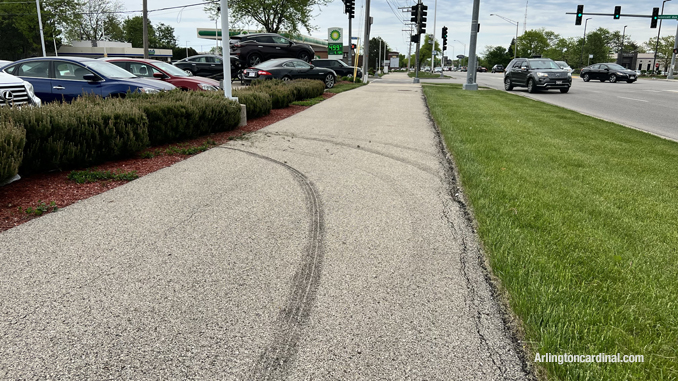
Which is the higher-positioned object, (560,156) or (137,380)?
(560,156)

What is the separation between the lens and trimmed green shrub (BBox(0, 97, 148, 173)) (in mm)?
5641

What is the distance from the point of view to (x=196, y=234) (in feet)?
13.4

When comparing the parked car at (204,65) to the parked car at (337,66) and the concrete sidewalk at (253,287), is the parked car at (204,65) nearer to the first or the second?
the parked car at (337,66)

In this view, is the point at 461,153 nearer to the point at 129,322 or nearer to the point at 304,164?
the point at 304,164

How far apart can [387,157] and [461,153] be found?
122 cm

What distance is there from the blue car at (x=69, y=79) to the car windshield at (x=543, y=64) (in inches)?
766

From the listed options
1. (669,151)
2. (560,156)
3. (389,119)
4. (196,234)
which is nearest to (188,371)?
(196,234)

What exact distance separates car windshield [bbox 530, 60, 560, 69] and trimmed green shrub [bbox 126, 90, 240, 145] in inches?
736

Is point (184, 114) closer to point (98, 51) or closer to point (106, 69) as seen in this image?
point (106, 69)

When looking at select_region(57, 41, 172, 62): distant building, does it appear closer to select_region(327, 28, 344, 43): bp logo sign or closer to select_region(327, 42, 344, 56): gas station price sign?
select_region(327, 28, 344, 43): bp logo sign

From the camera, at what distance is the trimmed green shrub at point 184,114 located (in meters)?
7.82

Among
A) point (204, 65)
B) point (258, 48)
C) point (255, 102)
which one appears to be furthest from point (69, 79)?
point (258, 48)

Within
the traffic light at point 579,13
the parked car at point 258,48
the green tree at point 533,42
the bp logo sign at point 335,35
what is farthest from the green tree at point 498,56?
the parked car at point 258,48

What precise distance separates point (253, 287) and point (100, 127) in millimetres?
4667
